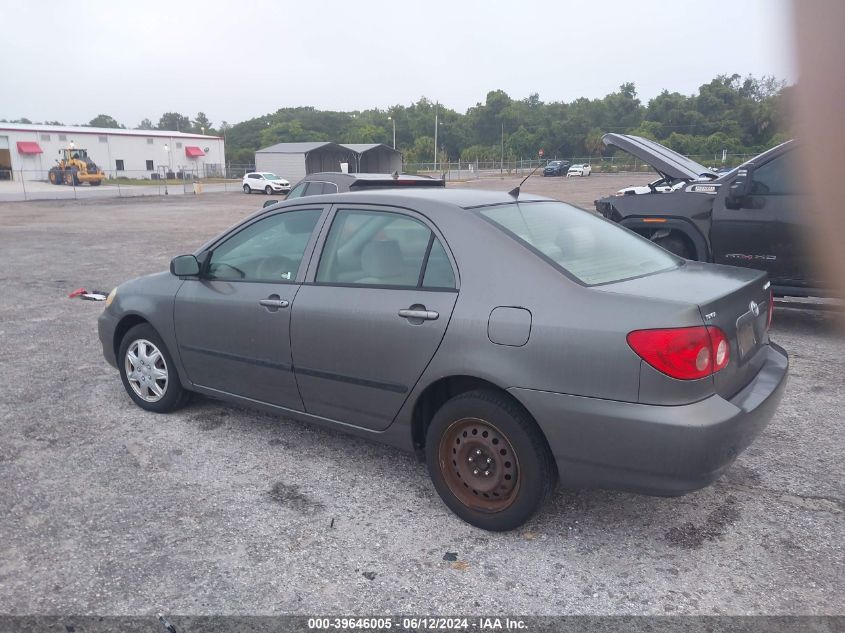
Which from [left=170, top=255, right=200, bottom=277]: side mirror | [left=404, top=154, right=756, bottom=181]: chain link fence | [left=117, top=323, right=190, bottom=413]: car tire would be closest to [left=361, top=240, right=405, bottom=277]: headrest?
[left=170, top=255, right=200, bottom=277]: side mirror

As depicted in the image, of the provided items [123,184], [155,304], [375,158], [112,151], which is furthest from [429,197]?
[112,151]

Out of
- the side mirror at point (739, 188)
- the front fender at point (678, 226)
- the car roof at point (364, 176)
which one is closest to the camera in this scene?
the side mirror at point (739, 188)

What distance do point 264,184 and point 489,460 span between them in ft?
136

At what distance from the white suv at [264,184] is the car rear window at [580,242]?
39.6m

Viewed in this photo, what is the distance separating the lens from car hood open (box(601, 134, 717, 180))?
342 inches

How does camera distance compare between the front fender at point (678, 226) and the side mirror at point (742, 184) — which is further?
the front fender at point (678, 226)

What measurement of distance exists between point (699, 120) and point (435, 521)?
166 feet

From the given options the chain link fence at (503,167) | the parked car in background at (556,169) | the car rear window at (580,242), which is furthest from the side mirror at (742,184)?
the parked car in background at (556,169)

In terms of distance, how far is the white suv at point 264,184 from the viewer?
138 ft

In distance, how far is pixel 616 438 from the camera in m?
2.84

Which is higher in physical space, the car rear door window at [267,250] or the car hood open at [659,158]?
the car hood open at [659,158]

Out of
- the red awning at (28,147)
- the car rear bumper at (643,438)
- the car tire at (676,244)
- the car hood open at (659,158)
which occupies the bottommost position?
the car rear bumper at (643,438)

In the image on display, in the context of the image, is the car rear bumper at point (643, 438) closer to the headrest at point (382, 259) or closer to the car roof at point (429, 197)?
the headrest at point (382, 259)

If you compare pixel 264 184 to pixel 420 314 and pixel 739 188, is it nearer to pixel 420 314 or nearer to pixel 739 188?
pixel 739 188
